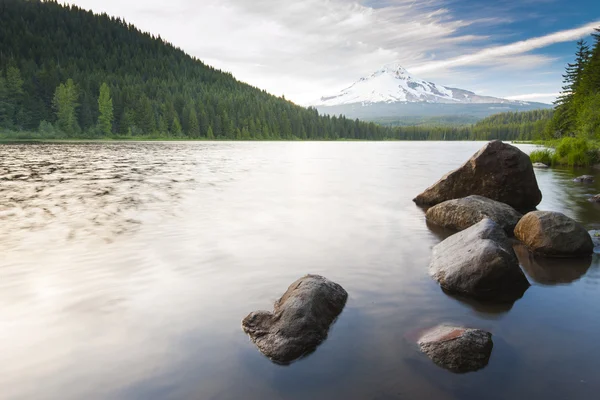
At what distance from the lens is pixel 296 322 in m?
6.25

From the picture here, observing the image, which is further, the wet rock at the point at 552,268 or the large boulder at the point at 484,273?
the wet rock at the point at 552,268

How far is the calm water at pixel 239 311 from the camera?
516 cm

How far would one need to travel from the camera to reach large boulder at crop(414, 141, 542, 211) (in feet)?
53.6

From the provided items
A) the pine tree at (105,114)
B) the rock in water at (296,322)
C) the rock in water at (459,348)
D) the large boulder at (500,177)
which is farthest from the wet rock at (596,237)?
the pine tree at (105,114)

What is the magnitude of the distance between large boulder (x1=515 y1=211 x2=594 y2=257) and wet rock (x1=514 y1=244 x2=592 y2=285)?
233 mm

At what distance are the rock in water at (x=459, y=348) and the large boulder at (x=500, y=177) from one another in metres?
11.7

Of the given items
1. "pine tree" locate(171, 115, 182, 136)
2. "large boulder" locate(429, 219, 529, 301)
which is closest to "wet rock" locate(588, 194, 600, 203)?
"large boulder" locate(429, 219, 529, 301)

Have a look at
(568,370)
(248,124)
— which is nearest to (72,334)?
(568,370)

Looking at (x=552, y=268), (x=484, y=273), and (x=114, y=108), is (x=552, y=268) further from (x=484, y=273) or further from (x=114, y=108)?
(x=114, y=108)

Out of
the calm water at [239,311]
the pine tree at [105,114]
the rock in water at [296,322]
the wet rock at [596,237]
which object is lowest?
the wet rock at [596,237]

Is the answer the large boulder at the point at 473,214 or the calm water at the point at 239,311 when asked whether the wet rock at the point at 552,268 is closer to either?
the calm water at the point at 239,311

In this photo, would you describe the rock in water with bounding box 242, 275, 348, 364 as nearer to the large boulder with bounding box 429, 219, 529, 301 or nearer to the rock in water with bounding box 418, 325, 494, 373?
the rock in water with bounding box 418, 325, 494, 373

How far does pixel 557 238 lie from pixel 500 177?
6329mm

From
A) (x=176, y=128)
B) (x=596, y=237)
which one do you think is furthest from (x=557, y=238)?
(x=176, y=128)
